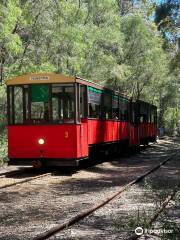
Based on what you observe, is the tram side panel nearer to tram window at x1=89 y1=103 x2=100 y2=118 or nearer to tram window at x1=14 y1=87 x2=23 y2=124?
tram window at x1=14 y1=87 x2=23 y2=124

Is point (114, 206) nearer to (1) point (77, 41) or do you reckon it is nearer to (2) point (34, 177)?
(2) point (34, 177)

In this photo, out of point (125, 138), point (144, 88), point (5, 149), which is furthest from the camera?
point (144, 88)

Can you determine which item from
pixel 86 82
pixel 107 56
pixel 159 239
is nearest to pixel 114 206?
pixel 159 239

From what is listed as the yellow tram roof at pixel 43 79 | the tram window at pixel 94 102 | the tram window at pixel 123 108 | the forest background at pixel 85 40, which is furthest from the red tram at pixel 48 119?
the tram window at pixel 123 108

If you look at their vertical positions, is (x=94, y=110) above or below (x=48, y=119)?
above

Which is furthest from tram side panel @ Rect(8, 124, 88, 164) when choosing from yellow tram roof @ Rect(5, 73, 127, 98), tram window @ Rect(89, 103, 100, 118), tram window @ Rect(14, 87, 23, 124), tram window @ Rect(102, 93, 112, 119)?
tram window @ Rect(102, 93, 112, 119)

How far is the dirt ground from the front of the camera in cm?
806

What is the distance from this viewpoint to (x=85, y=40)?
3303cm

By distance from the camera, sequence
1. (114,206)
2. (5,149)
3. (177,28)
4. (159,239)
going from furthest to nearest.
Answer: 1. (177,28)
2. (5,149)
3. (114,206)
4. (159,239)

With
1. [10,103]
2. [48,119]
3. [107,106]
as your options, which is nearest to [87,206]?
[48,119]

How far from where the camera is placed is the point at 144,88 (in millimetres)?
56344

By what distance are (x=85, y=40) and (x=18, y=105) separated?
16454 millimetres

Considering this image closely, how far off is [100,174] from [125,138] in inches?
365

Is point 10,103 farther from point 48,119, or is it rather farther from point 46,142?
point 46,142
